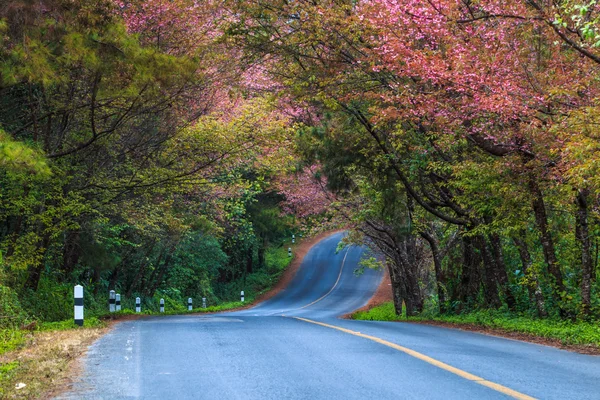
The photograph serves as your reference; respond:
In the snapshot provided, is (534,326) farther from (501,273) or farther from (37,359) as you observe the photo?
(37,359)

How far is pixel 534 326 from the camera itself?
13.2m

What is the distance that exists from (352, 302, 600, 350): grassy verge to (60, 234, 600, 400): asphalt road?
1.40m

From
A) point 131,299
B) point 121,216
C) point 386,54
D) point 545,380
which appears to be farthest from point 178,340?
point 131,299

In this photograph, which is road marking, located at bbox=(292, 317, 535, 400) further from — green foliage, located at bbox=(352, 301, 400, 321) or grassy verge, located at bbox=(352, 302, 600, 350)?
green foliage, located at bbox=(352, 301, 400, 321)

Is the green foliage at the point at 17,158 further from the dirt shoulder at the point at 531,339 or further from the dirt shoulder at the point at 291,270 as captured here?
the dirt shoulder at the point at 291,270

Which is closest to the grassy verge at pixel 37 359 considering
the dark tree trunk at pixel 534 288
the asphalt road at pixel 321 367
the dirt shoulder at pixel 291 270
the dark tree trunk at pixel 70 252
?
the asphalt road at pixel 321 367

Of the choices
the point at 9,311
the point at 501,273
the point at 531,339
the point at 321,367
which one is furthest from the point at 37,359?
the point at 501,273

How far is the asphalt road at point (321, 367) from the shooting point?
590 centimetres

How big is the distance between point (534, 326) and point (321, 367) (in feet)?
24.6

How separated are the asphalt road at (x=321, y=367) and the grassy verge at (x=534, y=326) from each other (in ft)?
4.60

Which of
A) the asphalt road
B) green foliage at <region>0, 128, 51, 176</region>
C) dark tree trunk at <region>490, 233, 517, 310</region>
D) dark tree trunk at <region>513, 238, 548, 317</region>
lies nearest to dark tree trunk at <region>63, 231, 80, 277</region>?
the asphalt road

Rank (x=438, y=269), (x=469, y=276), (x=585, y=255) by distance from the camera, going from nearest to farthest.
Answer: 1. (x=585, y=255)
2. (x=469, y=276)
3. (x=438, y=269)

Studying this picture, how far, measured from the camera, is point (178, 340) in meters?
10.1

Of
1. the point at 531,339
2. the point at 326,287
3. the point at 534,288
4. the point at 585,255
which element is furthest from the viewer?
the point at 326,287
